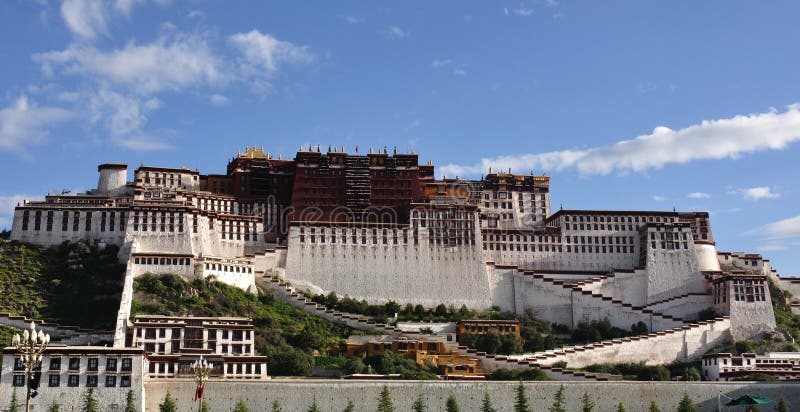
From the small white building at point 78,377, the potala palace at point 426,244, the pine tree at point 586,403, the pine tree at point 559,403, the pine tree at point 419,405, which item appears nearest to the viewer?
the small white building at point 78,377

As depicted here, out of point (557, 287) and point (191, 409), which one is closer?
point (191, 409)

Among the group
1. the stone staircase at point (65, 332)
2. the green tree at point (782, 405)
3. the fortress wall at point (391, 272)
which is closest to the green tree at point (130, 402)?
the stone staircase at point (65, 332)

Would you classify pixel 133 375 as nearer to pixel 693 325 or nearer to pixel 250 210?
pixel 250 210

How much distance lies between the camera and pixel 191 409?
63.9 meters

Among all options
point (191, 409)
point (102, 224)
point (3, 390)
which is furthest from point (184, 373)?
point (102, 224)

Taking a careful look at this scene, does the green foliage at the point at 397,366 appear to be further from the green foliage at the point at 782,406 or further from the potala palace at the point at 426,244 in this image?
the green foliage at the point at 782,406

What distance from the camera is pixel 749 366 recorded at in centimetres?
8169

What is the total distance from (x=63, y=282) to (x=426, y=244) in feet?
111

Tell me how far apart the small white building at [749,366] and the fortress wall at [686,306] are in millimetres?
12463

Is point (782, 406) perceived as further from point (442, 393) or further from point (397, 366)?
point (397, 366)

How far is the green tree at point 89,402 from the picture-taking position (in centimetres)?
6038

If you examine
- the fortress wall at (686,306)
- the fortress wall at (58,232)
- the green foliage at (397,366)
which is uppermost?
the fortress wall at (58,232)

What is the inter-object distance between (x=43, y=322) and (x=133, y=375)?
57.5 ft

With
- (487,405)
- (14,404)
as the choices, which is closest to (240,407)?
(14,404)
